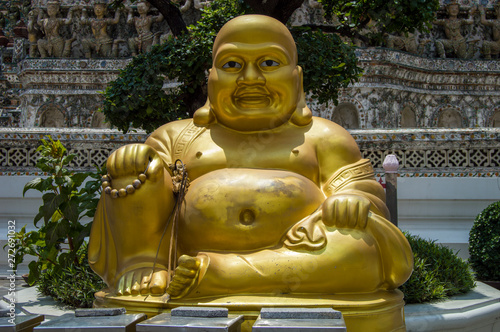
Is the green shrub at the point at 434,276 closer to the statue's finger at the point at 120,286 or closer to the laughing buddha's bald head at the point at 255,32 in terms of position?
the laughing buddha's bald head at the point at 255,32

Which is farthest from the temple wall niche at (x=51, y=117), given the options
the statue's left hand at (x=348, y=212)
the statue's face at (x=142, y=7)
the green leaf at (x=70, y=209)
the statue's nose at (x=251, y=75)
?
the statue's left hand at (x=348, y=212)

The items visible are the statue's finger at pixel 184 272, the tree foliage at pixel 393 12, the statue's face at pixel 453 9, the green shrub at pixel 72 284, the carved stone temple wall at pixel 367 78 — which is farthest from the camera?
the statue's face at pixel 453 9

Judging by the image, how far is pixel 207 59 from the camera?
18.7ft

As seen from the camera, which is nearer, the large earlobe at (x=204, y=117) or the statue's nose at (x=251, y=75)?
the statue's nose at (x=251, y=75)

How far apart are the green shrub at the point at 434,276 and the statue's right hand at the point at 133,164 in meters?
2.35

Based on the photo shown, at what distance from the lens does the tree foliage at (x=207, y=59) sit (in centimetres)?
567

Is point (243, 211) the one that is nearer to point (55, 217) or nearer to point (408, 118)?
point (55, 217)

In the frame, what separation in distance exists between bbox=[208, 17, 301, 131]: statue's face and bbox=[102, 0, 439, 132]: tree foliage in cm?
173

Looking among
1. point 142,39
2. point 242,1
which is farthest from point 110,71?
point 242,1

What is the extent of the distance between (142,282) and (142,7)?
35.9ft

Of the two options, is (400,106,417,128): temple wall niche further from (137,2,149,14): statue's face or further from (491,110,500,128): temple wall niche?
(137,2,149,14): statue's face

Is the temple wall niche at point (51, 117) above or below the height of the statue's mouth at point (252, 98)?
above

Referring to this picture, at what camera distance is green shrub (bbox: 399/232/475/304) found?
4.81 m

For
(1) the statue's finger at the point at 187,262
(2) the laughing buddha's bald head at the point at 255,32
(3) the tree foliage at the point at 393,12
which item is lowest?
(1) the statue's finger at the point at 187,262
